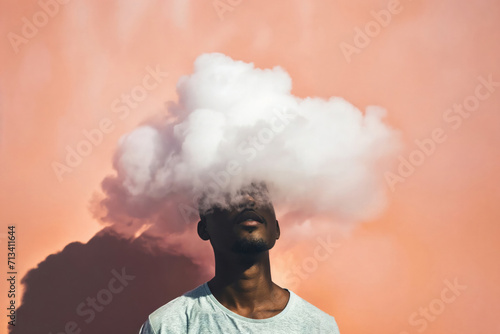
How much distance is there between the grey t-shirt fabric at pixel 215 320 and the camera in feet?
7.27

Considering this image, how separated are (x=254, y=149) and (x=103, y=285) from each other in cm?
108

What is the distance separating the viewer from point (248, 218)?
89.7 inches

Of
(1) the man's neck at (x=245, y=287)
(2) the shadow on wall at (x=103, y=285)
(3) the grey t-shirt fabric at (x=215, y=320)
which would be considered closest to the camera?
(3) the grey t-shirt fabric at (x=215, y=320)

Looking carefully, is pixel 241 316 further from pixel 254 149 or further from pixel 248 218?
pixel 254 149

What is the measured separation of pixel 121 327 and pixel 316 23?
184 centimetres

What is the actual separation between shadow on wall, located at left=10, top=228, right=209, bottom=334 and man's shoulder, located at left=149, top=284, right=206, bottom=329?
1.52 ft

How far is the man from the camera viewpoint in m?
2.24

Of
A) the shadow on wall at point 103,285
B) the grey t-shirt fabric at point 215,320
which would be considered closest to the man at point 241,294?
the grey t-shirt fabric at point 215,320

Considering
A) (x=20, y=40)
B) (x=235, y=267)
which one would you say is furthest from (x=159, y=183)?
(x=20, y=40)

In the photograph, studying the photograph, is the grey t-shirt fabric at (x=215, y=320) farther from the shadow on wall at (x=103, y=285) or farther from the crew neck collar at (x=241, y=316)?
the shadow on wall at (x=103, y=285)

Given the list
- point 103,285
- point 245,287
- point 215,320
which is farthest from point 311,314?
point 103,285

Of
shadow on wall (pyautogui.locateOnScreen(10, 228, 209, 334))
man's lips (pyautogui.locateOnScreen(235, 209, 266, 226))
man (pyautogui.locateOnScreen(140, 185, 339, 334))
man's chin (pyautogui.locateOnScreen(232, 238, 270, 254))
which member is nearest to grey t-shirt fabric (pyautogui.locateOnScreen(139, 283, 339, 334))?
man (pyautogui.locateOnScreen(140, 185, 339, 334))

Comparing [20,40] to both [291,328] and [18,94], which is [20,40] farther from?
[291,328]

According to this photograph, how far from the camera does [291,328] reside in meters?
2.29
